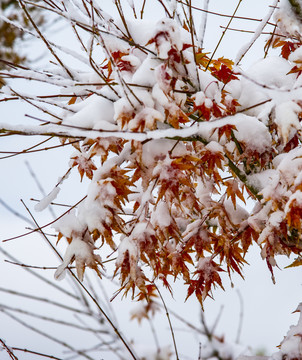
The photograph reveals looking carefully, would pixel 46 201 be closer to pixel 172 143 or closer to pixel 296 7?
pixel 172 143

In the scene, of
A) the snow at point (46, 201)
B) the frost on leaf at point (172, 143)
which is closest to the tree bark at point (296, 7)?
the frost on leaf at point (172, 143)

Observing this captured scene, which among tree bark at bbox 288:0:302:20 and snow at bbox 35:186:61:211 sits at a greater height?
tree bark at bbox 288:0:302:20

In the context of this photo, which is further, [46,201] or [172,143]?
[46,201]

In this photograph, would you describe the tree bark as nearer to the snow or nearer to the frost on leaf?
the frost on leaf

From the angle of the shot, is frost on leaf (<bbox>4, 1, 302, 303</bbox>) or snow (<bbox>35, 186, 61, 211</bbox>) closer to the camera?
frost on leaf (<bbox>4, 1, 302, 303</bbox>)

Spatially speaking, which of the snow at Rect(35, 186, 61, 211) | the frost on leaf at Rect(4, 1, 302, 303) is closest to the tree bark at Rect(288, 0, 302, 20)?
the frost on leaf at Rect(4, 1, 302, 303)

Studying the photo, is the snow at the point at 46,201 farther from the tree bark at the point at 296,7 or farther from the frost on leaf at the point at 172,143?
the tree bark at the point at 296,7

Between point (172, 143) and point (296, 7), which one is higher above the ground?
point (296, 7)

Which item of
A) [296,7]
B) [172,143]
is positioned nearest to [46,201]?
[172,143]

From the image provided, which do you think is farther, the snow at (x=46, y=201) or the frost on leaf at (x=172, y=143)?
the snow at (x=46, y=201)

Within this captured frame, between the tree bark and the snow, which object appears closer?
the tree bark

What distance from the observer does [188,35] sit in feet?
5.59

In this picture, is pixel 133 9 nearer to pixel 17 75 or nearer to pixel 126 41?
pixel 126 41

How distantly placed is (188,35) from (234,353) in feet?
6.10
